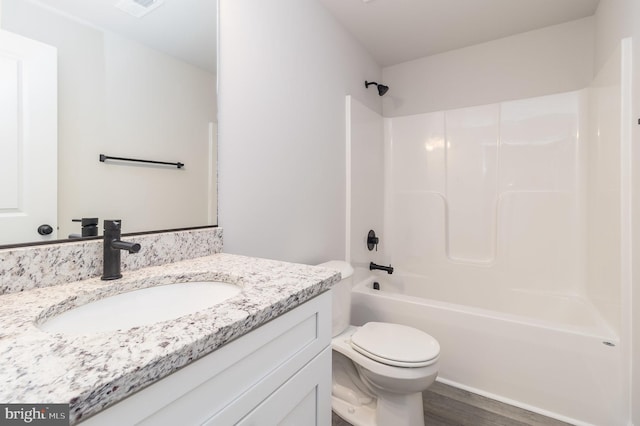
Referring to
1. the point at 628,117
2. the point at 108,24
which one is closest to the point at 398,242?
the point at 628,117

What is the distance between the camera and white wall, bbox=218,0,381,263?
125cm

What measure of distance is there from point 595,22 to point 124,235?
306 centimetres

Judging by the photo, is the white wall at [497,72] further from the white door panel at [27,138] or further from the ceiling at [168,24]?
the white door panel at [27,138]

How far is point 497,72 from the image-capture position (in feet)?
7.59

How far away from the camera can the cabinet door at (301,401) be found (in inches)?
23.6

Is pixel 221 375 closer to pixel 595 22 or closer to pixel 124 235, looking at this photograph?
pixel 124 235

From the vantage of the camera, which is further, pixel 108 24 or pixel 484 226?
pixel 484 226

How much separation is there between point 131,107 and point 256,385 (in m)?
0.90

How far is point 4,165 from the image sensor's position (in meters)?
0.66

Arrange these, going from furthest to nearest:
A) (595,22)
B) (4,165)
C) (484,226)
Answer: (484,226)
(595,22)
(4,165)

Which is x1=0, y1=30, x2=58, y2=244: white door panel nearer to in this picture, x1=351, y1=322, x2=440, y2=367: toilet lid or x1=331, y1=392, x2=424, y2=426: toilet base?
x1=351, y1=322, x2=440, y2=367: toilet lid

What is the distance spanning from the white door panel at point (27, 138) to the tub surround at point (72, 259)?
0.14 ft

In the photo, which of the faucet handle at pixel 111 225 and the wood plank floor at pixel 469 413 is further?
the wood plank floor at pixel 469 413

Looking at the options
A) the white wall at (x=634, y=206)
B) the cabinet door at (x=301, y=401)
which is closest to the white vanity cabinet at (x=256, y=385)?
the cabinet door at (x=301, y=401)
